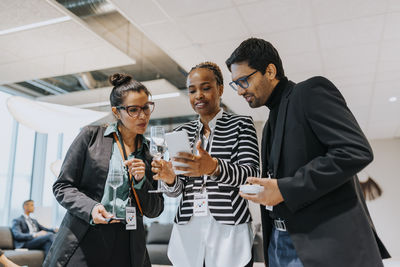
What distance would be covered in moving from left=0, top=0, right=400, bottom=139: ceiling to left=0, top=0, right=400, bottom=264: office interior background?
13mm

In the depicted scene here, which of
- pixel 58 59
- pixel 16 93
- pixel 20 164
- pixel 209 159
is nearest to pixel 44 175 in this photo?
pixel 20 164

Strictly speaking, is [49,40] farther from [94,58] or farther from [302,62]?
[302,62]

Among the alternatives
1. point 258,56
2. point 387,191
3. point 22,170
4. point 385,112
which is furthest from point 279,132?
point 387,191

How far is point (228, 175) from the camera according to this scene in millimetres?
1203

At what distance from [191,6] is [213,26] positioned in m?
0.46

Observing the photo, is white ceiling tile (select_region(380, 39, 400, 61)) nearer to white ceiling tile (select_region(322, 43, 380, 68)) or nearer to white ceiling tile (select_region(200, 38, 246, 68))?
white ceiling tile (select_region(322, 43, 380, 68))

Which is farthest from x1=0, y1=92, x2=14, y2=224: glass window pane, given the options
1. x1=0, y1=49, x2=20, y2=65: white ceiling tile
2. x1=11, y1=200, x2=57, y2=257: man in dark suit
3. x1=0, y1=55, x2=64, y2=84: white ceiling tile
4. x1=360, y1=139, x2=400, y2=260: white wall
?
x1=360, y1=139, x2=400, y2=260: white wall

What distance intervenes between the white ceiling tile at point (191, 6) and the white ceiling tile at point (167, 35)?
28 centimetres

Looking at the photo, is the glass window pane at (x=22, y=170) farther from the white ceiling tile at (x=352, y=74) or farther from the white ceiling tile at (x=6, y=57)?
the white ceiling tile at (x=352, y=74)

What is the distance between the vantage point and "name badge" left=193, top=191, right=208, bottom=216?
128 cm

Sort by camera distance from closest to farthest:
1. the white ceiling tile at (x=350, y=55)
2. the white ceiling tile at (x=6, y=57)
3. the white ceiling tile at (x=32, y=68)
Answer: the white ceiling tile at (x=350, y=55) → the white ceiling tile at (x=6, y=57) → the white ceiling tile at (x=32, y=68)

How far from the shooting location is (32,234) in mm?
6043

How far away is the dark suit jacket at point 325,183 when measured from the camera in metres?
0.91

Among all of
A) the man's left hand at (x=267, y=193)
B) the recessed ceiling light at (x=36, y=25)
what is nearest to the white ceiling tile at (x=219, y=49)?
the recessed ceiling light at (x=36, y=25)
